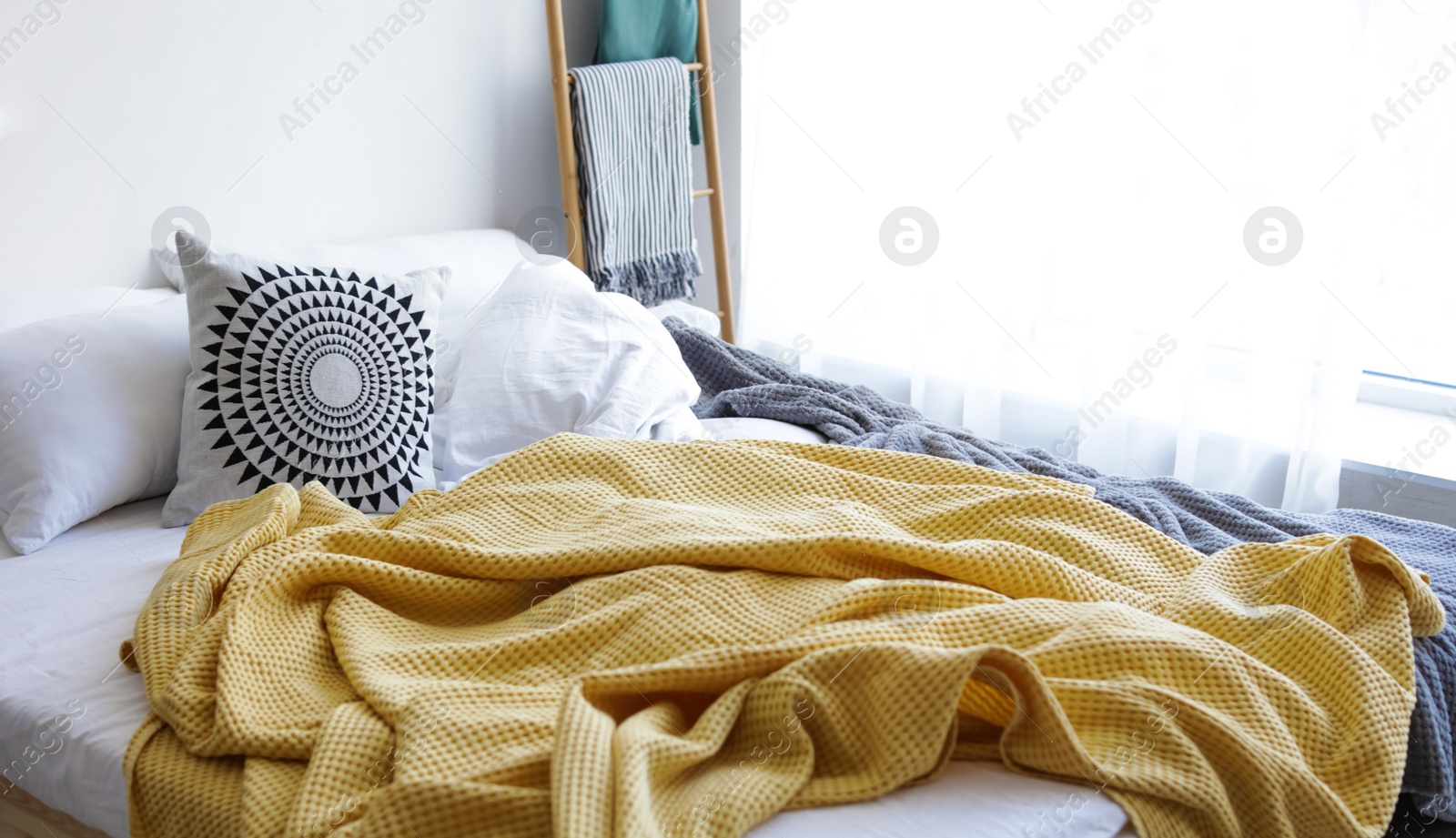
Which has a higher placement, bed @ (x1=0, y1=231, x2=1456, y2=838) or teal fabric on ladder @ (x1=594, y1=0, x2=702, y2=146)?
teal fabric on ladder @ (x1=594, y1=0, x2=702, y2=146)

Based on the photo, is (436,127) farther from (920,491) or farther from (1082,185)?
(920,491)

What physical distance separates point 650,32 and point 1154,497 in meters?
1.75

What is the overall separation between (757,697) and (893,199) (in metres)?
1.91

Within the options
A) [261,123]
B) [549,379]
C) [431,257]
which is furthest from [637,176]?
A: [549,379]

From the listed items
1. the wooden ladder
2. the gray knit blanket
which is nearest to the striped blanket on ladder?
the wooden ladder

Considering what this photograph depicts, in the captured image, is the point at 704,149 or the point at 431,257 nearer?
the point at 431,257

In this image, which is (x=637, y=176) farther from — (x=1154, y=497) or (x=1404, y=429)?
(x=1404, y=429)

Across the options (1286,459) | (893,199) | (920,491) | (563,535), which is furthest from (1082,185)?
(563,535)

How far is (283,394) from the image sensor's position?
4.88 feet

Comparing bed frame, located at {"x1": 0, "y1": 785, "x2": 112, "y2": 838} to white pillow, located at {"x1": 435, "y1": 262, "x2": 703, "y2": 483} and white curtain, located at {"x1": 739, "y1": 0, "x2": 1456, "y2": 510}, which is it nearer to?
white pillow, located at {"x1": 435, "y1": 262, "x2": 703, "y2": 483}

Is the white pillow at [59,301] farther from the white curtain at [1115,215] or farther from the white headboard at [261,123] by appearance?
the white curtain at [1115,215]

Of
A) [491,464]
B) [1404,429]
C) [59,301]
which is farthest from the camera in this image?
[1404,429]

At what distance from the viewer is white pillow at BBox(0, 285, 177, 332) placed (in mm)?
1604

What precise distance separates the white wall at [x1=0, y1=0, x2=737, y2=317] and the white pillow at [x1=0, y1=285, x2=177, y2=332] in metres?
0.13
